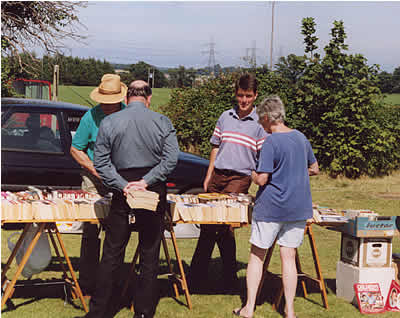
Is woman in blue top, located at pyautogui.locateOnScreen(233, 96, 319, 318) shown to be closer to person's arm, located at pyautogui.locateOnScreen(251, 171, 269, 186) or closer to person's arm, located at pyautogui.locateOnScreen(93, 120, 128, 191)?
person's arm, located at pyautogui.locateOnScreen(251, 171, 269, 186)

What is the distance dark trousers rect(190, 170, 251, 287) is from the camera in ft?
17.8

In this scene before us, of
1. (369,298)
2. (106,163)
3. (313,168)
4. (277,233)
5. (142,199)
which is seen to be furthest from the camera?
(369,298)

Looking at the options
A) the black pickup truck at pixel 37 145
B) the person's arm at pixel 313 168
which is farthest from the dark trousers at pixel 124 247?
the black pickup truck at pixel 37 145

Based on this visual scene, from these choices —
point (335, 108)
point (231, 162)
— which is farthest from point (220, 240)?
point (335, 108)

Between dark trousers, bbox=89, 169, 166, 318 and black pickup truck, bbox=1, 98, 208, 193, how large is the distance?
2853 millimetres

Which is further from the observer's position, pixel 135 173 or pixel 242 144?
pixel 242 144

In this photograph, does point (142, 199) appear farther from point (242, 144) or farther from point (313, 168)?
point (313, 168)

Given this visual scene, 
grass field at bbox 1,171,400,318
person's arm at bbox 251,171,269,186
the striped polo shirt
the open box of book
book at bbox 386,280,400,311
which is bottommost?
grass field at bbox 1,171,400,318

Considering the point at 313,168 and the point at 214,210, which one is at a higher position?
the point at 313,168

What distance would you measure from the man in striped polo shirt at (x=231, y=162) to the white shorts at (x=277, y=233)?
81cm

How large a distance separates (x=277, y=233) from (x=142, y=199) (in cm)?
125

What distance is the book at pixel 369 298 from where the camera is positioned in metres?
5.14

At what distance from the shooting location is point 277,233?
4.65m

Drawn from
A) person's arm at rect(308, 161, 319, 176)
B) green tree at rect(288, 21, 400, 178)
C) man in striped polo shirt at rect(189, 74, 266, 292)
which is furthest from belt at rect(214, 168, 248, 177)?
green tree at rect(288, 21, 400, 178)
